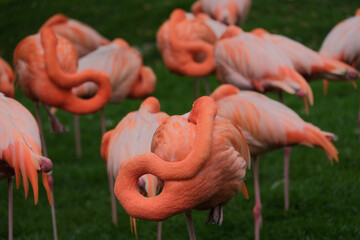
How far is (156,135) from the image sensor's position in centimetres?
262

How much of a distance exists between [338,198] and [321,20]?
22.2ft

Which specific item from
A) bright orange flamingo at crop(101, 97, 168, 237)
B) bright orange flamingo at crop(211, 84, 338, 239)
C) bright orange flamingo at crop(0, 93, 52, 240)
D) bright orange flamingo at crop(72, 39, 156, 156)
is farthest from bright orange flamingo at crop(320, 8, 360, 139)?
bright orange flamingo at crop(0, 93, 52, 240)

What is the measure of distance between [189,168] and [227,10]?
501cm

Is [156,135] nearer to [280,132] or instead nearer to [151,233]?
[280,132]

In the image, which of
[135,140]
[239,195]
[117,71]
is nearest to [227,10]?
[117,71]

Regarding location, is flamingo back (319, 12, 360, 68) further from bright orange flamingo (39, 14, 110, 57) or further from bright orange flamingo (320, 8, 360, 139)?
bright orange flamingo (39, 14, 110, 57)

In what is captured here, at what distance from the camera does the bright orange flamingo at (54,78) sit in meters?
4.19

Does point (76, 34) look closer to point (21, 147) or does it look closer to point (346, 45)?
point (346, 45)

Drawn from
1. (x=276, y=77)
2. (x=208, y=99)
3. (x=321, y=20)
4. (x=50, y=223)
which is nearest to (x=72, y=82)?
(x=50, y=223)

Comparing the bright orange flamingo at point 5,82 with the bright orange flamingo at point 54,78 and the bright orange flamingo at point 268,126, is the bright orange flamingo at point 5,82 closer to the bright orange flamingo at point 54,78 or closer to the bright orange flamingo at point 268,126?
the bright orange flamingo at point 54,78

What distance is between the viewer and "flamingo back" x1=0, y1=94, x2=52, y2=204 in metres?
2.84

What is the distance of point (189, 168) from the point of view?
225cm

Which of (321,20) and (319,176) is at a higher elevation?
(319,176)

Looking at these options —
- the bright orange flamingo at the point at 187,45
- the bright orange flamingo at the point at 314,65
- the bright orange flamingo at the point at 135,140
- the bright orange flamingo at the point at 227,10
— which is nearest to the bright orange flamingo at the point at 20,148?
the bright orange flamingo at the point at 135,140
